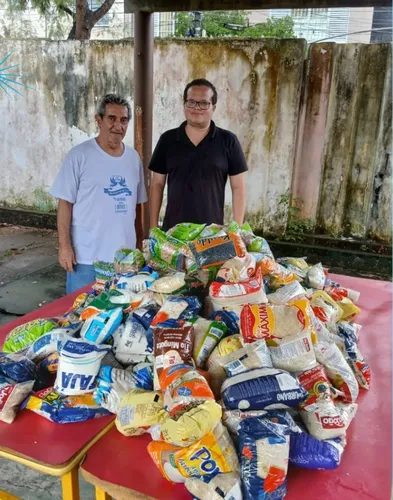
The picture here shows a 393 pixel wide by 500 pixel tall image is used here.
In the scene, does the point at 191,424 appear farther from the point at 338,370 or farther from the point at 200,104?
the point at 200,104

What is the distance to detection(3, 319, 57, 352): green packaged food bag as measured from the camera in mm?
1778

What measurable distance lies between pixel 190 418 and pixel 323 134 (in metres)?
4.71

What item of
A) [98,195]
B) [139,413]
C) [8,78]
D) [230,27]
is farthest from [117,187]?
[230,27]

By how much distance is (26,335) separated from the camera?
181cm

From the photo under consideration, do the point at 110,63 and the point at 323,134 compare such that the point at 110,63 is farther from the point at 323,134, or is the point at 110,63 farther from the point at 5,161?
the point at 323,134

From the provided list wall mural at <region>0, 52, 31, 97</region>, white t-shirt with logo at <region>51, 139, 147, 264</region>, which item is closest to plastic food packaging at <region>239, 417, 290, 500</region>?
white t-shirt with logo at <region>51, 139, 147, 264</region>

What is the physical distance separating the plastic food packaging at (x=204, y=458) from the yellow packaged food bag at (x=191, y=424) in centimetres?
2

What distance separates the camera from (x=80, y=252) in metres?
2.75

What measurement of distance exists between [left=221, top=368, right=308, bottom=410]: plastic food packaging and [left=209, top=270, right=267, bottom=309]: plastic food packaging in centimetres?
36

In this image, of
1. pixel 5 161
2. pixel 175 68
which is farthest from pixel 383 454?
pixel 5 161

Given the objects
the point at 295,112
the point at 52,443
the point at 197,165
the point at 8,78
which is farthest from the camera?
the point at 8,78

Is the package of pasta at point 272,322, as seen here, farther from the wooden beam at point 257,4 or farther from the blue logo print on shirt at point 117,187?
the wooden beam at point 257,4

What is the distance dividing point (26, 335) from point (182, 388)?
823 mm

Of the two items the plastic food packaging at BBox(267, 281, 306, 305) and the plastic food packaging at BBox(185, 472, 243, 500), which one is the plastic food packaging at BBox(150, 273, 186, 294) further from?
the plastic food packaging at BBox(185, 472, 243, 500)
